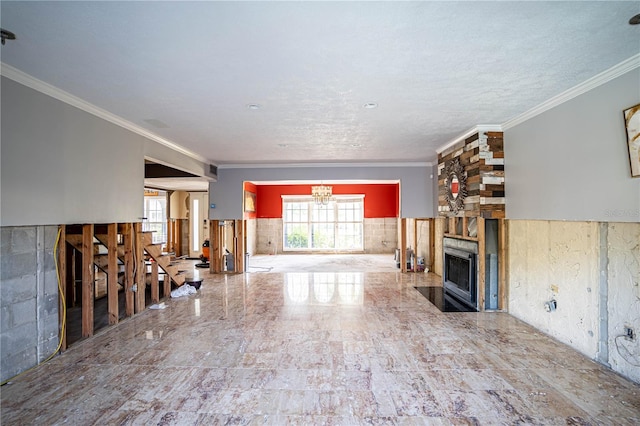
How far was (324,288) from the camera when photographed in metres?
6.58

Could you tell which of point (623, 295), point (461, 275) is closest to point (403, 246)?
point (461, 275)

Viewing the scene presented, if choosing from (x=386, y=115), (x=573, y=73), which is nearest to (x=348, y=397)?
(x=386, y=115)

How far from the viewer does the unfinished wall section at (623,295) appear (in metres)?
2.87

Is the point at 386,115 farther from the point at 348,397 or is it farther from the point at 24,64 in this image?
the point at 24,64

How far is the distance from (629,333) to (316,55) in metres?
3.70

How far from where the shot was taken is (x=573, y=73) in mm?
2990

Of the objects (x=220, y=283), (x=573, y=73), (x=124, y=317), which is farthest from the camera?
(x=220, y=283)

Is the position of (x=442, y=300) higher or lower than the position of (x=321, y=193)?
lower

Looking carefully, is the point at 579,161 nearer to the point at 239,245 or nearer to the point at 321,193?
the point at 239,245

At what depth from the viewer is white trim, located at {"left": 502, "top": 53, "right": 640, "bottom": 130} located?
2744 millimetres

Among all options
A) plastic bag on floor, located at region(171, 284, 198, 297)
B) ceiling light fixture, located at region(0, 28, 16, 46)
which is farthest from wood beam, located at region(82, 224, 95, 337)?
ceiling light fixture, located at region(0, 28, 16, 46)

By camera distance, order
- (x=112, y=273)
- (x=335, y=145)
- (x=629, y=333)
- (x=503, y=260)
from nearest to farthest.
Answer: (x=629, y=333), (x=112, y=273), (x=503, y=260), (x=335, y=145)

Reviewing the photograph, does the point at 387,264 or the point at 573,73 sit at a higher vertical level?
the point at 573,73

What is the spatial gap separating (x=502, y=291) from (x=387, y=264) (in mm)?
4903
